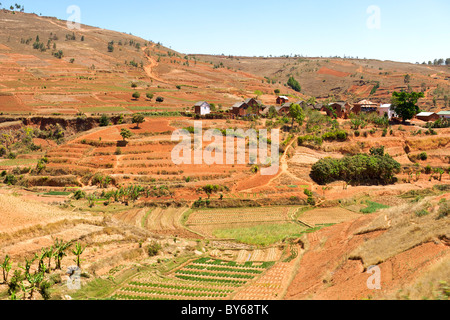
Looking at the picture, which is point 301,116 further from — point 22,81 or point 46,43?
point 46,43

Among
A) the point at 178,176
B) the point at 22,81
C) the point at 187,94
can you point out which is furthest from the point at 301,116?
the point at 22,81

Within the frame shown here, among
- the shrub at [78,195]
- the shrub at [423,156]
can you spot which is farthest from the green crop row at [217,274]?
the shrub at [423,156]

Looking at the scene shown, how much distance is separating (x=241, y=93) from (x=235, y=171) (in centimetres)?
5010

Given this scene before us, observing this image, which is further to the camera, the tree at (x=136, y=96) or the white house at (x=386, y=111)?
the tree at (x=136, y=96)

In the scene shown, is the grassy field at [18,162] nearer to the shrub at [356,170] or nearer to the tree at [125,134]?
the tree at [125,134]

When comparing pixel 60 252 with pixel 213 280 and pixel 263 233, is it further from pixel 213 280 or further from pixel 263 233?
pixel 263 233

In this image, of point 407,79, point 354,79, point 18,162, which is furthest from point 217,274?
point 354,79

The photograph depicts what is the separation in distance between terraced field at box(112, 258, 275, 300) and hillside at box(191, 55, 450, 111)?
7852cm

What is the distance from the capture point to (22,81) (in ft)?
247

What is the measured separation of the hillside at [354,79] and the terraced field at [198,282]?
78.5 m

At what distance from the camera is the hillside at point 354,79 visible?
3826 inches

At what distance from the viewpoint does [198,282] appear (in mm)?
19797

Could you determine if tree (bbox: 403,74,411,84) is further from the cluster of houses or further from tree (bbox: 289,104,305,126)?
tree (bbox: 289,104,305,126)

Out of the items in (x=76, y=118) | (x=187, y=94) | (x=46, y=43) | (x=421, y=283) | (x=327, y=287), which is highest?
(x=46, y=43)
